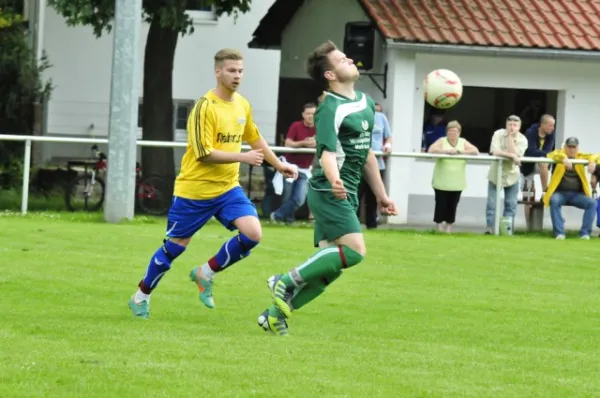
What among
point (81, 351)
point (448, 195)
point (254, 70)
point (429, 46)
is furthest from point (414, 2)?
point (81, 351)

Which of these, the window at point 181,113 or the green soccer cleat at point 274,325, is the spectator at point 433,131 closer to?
the window at point 181,113

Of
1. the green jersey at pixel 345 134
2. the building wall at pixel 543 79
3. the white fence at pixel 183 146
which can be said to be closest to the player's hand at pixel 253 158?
the green jersey at pixel 345 134

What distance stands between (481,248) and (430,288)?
4.91 m

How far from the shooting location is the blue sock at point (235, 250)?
36.2 feet

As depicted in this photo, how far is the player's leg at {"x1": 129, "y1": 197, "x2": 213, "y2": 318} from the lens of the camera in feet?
36.2

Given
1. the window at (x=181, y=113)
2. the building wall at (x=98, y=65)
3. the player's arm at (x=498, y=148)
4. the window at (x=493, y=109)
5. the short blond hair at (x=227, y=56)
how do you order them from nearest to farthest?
the short blond hair at (x=227, y=56) → the player's arm at (x=498, y=148) → the window at (x=493, y=109) → the building wall at (x=98, y=65) → the window at (x=181, y=113)

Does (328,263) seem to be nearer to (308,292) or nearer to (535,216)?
(308,292)

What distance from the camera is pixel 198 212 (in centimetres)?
1109

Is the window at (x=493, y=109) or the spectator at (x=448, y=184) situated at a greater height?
the window at (x=493, y=109)

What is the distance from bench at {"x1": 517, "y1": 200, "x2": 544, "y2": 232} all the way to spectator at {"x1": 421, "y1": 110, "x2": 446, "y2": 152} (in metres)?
2.07

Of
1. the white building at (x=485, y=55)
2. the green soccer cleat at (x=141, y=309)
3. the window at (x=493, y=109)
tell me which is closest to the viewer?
the green soccer cleat at (x=141, y=309)

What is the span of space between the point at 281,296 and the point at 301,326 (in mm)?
664

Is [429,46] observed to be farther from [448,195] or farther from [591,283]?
[591,283]

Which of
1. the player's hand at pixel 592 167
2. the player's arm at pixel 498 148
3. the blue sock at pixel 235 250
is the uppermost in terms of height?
the player's arm at pixel 498 148
